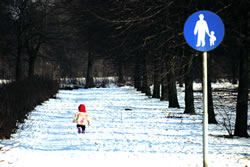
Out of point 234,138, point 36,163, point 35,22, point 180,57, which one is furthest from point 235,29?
point 35,22

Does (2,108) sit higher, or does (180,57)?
(180,57)

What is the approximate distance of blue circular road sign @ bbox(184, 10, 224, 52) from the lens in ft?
21.1

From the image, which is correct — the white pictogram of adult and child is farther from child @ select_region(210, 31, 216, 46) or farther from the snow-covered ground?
the snow-covered ground

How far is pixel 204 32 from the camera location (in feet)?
21.1

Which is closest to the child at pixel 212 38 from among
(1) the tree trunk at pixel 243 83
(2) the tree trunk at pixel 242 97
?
(1) the tree trunk at pixel 243 83

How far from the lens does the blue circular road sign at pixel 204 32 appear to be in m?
6.43

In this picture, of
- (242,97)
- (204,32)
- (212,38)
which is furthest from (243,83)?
(204,32)

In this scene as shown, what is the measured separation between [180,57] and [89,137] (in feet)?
11.9

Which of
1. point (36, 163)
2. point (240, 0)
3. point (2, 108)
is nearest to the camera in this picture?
point (36, 163)

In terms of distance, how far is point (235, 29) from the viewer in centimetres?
1048

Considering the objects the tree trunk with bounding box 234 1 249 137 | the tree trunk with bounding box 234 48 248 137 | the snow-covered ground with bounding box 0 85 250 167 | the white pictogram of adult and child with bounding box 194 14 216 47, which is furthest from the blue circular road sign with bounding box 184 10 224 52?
the tree trunk with bounding box 234 48 248 137

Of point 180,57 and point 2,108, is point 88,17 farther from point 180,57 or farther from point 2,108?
point 2,108

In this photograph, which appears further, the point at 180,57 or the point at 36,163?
the point at 180,57

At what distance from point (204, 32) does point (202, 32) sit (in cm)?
3
